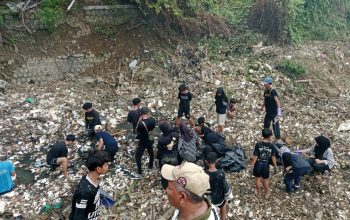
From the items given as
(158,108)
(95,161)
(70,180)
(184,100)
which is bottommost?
(70,180)

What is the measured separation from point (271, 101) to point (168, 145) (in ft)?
9.25

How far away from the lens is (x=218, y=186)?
5633 mm

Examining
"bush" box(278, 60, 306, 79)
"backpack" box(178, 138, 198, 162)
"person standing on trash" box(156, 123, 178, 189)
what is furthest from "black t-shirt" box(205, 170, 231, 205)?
"bush" box(278, 60, 306, 79)

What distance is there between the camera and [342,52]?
14.1m

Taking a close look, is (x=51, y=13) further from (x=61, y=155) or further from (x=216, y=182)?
(x=216, y=182)

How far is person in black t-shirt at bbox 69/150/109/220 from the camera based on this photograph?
162 inches

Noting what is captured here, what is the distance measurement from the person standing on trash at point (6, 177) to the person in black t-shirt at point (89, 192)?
335cm

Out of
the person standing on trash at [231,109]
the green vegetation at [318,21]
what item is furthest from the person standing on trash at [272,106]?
the green vegetation at [318,21]

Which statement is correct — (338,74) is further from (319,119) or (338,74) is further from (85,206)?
(85,206)

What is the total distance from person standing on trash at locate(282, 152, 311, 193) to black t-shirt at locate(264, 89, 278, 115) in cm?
147

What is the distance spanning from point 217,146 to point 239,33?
7530mm

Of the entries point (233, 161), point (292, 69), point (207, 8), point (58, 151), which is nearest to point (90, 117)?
point (58, 151)

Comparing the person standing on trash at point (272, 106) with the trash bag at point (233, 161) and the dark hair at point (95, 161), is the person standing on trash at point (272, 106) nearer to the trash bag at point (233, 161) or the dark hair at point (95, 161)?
the trash bag at point (233, 161)

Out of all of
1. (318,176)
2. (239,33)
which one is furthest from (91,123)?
(239,33)
